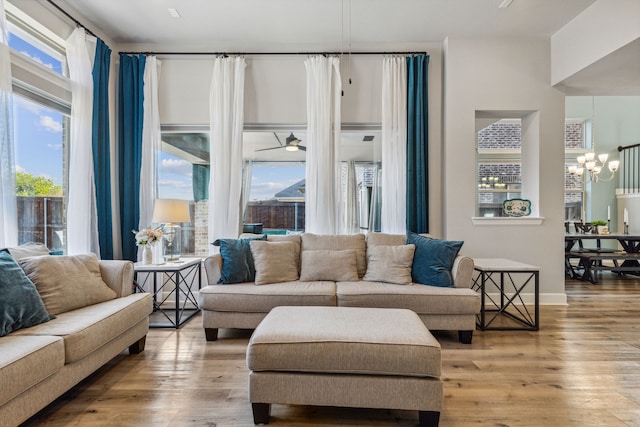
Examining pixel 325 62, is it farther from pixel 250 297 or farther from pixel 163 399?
pixel 163 399

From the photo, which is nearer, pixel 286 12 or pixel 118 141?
pixel 286 12

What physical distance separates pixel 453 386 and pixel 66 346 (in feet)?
7.43

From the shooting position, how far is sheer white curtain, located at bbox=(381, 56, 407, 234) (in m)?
3.96

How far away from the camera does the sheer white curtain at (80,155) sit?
3.28 m

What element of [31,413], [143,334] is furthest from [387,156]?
[31,413]

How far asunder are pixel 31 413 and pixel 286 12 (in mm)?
3646

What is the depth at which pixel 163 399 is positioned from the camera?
79.0 inches

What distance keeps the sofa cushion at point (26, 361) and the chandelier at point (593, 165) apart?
8.67m

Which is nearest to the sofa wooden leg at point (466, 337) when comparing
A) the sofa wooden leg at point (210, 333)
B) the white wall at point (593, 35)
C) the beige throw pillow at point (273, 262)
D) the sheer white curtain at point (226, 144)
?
the beige throw pillow at point (273, 262)

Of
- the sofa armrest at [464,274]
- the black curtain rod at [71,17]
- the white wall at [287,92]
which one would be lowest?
the sofa armrest at [464,274]

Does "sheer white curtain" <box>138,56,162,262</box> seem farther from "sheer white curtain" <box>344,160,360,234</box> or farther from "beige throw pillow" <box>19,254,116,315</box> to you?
"sheer white curtain" <box>344,160,360,234</box>

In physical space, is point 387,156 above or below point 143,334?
above

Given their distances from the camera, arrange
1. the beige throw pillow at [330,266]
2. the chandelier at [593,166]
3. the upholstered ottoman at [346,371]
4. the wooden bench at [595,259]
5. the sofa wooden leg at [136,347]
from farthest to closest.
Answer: the chandelier at [593,166], the wooden bench at [595,259], the beige throw pillow at [330,266], the sofa wooden leg at [136,347], the upholstered ottoman at [346,371]

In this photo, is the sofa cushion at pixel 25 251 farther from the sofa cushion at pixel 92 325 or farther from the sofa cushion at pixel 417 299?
the sofa cushion at pixel 417 299
